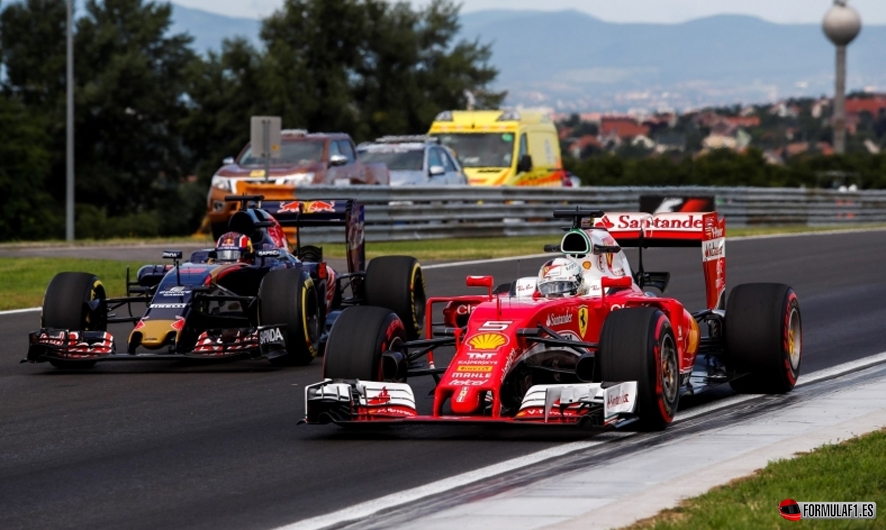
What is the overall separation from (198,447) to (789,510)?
3906 millimetres

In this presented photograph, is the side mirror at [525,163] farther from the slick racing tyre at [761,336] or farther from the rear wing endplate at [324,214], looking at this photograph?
the slick racing tyre at [761,336]

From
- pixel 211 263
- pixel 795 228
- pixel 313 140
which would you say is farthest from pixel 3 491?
pixel 795 228

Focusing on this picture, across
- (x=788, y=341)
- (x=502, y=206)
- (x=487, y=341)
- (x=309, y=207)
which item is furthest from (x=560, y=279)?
(x=502, y=206)

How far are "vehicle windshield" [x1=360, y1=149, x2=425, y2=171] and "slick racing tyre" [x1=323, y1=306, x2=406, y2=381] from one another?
70.9ft

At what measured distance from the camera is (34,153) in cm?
4994

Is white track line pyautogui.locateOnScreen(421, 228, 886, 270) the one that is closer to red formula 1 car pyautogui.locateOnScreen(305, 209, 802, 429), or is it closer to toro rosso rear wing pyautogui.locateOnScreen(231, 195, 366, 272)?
toro rosso rear wing pyautogui.locateOnScreen(231, 195, 366, 272)

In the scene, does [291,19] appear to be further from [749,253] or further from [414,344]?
[414,344]

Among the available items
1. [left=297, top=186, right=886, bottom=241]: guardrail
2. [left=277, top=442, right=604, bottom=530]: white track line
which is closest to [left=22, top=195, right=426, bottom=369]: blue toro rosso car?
[left=277, top=442, right=604, bottom=530]: white track line

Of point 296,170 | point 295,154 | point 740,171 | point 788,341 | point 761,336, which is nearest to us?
point 761,336

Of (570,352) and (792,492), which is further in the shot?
(570,352)

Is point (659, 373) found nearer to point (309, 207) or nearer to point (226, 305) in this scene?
point (226, 305)

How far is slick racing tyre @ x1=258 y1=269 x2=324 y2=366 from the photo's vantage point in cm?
1290

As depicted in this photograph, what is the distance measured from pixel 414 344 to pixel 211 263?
4273 mm

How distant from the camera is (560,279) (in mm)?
10367
